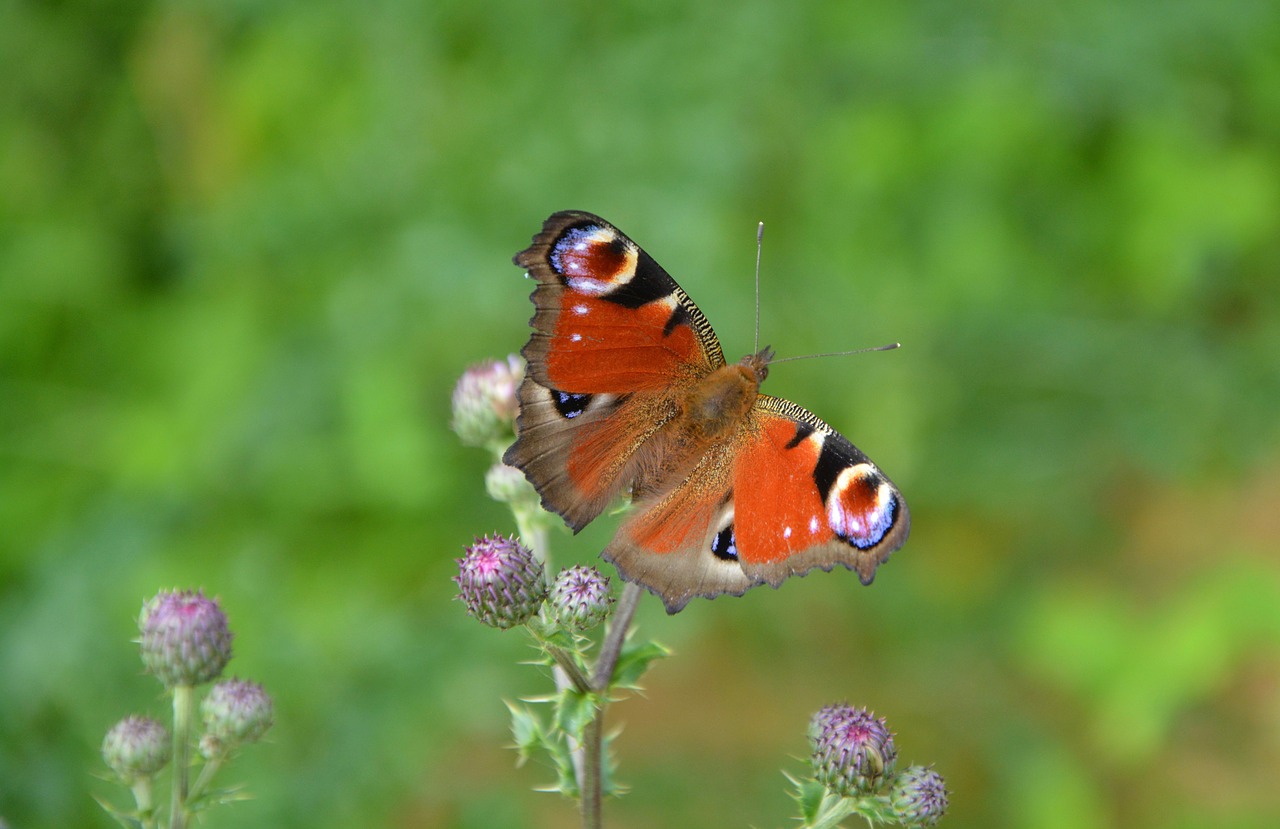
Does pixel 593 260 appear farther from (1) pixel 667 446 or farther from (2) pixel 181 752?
(2) pixel 181 752

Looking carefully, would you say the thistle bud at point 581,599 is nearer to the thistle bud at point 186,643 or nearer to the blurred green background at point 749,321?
the thistle bud at point 186,643

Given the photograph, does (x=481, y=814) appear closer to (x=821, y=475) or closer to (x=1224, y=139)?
(x=821, y=475)

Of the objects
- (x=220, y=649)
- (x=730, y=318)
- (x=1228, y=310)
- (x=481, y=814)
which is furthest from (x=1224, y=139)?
(x=220, y=649)

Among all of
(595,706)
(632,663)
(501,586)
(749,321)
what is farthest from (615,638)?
(749,321)

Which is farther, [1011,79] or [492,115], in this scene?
[1011,79]

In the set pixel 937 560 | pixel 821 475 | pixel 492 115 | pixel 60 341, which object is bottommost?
pixel 821 475

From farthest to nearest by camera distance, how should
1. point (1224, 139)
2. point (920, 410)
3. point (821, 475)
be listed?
point (1224, 139) → point (920, 410) → point (821, 475)

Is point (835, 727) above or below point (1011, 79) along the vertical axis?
below

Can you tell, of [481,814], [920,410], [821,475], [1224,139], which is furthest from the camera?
[1224,139]
